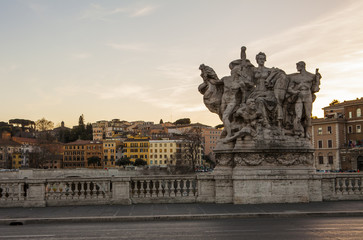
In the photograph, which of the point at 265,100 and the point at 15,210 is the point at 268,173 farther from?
the point at 15,210

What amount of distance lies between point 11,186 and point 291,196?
30.6 feet

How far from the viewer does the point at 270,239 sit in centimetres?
848

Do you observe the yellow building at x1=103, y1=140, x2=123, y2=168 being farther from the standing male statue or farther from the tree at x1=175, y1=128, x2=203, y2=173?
the standing male statue

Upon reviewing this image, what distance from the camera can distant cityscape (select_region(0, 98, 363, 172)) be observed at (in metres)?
83.6

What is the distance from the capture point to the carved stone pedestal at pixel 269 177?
1383 centimetres

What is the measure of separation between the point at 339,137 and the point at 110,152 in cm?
8341

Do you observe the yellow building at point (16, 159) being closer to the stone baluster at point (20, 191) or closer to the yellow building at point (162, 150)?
the yellow building at point (162, 150)

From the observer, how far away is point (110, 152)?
145625 millimetres

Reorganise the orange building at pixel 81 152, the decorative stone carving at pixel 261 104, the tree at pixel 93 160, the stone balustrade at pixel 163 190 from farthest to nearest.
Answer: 1. the orange building at pixel 81 152
2. the tree at pixel 93 160
3. the decorative stone carving at pixel 261 104
4. the stone balustrade at pixel 163 190

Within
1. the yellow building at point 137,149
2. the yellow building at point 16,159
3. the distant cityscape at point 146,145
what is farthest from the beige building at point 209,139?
the yellow building at point 16,159

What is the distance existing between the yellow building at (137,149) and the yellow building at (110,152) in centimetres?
541

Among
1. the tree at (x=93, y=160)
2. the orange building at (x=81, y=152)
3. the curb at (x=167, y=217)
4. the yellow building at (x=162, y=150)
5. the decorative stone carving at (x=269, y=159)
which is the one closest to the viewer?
the curb at (x=167, y=217)

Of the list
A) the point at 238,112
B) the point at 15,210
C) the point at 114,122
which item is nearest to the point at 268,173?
the point at 238,112

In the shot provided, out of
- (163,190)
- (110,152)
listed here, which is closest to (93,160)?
(110,152)
